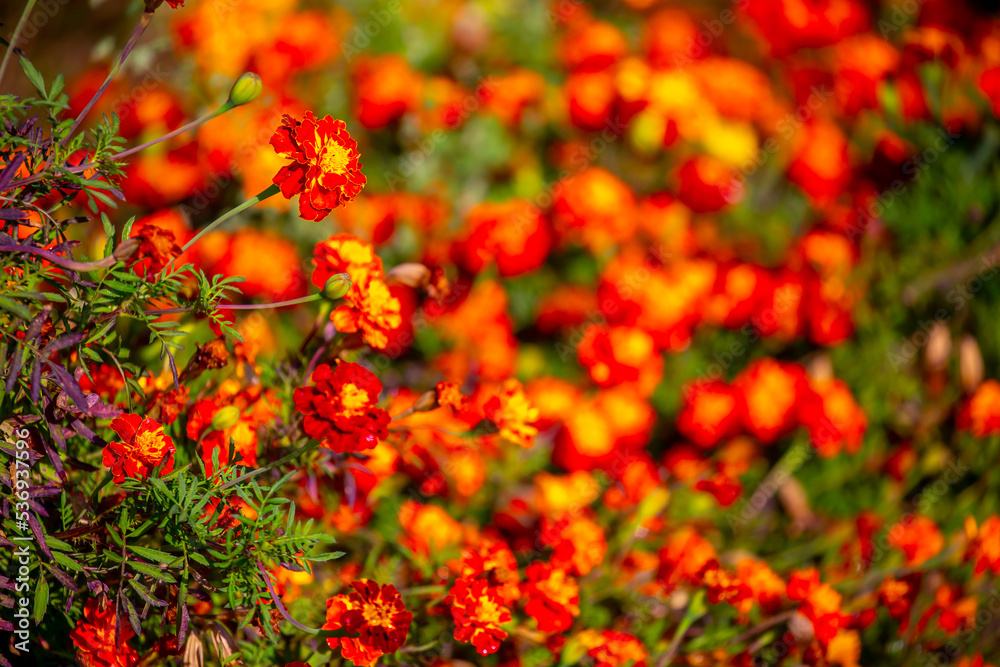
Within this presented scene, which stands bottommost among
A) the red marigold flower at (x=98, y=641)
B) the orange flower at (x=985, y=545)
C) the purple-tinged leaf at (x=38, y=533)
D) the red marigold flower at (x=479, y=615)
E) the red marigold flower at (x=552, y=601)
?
the orange flower at (x=985, y=545)

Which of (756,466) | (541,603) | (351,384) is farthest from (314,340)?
(756,466)

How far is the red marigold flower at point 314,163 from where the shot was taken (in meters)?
0.57

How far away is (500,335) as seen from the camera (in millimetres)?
1341

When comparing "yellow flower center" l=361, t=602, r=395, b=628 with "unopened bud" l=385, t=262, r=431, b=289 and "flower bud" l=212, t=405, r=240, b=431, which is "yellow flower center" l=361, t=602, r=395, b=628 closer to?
"flower bud" l=212, t=405, r=240, b=431

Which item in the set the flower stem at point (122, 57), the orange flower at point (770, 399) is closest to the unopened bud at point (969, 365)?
the orange flower at point (770, 399)

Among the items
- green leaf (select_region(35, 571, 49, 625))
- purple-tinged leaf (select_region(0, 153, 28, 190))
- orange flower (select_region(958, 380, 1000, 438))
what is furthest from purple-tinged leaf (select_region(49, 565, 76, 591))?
orange flower (select_region(958, 380, 1000, 438))

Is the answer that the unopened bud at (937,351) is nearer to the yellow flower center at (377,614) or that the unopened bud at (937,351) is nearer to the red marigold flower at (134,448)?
the yellow flower center at (377,614)

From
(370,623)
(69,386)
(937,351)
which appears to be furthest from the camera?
(937,351)

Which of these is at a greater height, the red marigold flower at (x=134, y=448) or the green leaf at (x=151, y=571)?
the red marigold flower at (x=134, y=448)

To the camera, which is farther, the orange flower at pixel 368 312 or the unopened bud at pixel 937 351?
the unopened bud at pixel 937 351

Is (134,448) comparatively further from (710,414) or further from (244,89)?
(710,414)

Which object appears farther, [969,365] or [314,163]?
[969,365]

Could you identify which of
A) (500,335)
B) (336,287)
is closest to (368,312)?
(336,287)

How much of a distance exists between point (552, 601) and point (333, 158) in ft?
1.63
